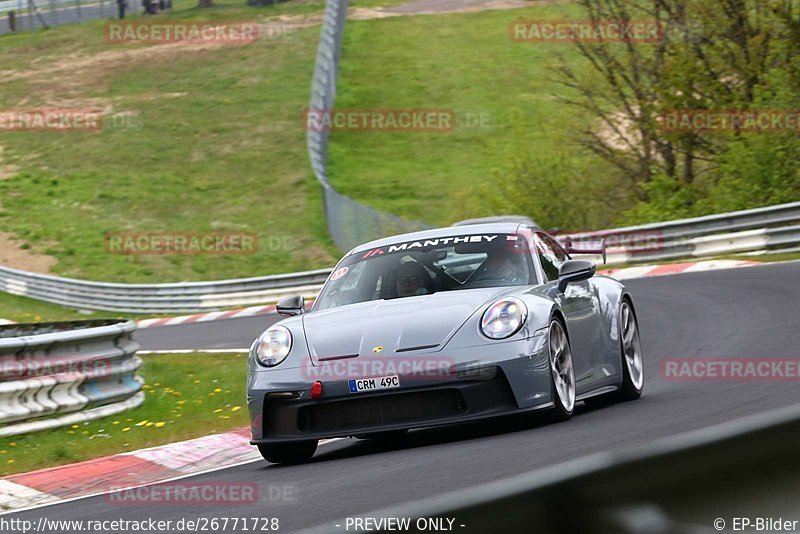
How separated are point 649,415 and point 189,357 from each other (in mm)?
8788

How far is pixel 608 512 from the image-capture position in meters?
2.38

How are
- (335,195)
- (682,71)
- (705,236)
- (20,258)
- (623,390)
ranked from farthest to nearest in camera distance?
(20,258), (335,195), (682,71), (705,236), (623,390)

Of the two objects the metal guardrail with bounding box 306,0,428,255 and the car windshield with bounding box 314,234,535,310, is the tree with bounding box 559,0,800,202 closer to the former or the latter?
the metal guardrail with bounding box 306,0,428,255

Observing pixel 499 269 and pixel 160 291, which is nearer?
pixel 499 269

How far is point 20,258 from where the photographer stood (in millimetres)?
34750

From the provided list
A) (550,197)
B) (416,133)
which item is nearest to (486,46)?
(416,133)

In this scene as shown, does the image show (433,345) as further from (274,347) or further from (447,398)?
(274,347)

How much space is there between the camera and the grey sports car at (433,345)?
7.24 m

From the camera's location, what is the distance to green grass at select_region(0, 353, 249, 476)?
9117 mm
